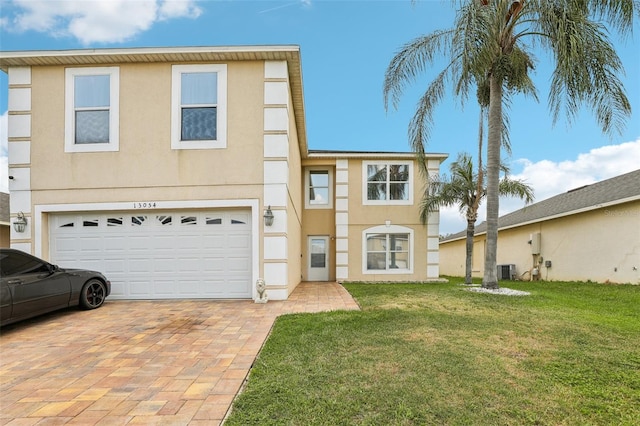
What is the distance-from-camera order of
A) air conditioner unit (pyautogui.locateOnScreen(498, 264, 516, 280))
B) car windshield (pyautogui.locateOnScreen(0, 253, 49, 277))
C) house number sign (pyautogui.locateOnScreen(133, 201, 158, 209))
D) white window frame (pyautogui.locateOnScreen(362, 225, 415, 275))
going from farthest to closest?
1. air conditioner unit (pyautogui.locateOnScreen(498, 264, 516, 280))
2. white window frame (pyautogui.locateOnScreen(362, 225, 415, 275))
3. house number sign (pyautogui.locateOnScreen(133, 201, 158, 209))
4. car windshield (pyautogui.locateOnScreen(0, 253, 49, 277))

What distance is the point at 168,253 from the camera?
27.0 ft

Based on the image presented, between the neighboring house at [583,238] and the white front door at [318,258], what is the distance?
9.00 m

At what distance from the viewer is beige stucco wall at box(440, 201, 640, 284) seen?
10.7m

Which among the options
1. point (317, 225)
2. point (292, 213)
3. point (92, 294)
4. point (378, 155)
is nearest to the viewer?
point (92, 294)

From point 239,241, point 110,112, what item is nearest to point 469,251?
point 239,241

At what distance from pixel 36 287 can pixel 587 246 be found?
1597cm

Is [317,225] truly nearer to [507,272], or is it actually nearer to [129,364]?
[507,272]

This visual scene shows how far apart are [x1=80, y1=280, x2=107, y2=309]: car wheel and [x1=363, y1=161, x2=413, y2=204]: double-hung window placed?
30.8 ft

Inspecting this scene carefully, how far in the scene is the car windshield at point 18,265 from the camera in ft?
18.3

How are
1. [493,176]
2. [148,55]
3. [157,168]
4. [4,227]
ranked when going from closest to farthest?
[148,55] → [157,168] → [493,176] → [4,227]

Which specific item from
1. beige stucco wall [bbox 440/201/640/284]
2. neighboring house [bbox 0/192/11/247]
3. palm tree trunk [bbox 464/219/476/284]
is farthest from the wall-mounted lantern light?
beige stucco wall [bbox 440/201/640/284]

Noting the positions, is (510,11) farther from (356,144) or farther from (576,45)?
(356,144)

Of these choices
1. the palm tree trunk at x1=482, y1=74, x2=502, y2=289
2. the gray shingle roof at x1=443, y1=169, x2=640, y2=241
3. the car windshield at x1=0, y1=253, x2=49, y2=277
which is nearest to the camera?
the car windshield at x1=0, y1=253, x2=49, y2=277

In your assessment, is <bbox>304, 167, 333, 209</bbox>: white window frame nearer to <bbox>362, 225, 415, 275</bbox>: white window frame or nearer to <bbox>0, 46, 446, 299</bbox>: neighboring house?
<bbox>362, 225, 415, 275</bbox>: white window frame
